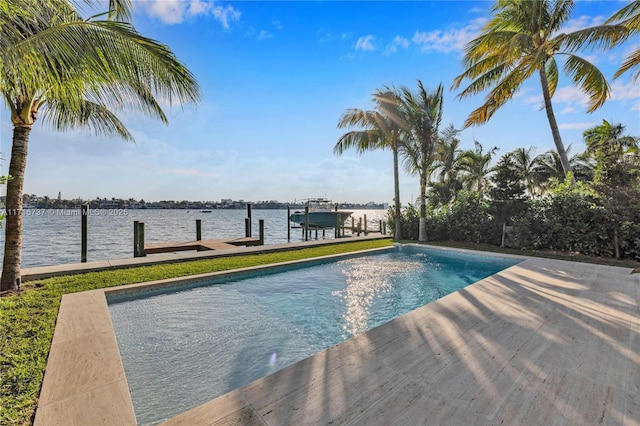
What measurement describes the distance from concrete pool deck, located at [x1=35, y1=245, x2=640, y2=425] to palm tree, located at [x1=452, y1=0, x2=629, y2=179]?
8129 millimetres

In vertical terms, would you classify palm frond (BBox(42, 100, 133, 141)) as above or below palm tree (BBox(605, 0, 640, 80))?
below

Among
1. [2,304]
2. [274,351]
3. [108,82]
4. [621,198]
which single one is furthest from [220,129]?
[621,198]

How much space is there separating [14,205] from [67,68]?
2.59m

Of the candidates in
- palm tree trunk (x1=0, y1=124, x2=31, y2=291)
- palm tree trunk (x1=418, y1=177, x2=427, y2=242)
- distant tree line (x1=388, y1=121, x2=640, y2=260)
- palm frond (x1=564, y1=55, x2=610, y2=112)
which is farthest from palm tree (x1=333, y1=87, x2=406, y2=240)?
palm tree trunk (x1=0, y1=124, x2=31, y2=291)

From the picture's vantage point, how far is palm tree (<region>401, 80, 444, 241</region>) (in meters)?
11.0

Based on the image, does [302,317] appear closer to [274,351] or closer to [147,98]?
[274,351]

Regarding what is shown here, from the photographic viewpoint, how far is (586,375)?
2.02 meters

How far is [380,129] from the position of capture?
456 inches

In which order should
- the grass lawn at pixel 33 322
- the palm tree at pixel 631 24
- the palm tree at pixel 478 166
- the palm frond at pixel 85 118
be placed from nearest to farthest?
the grass lawn at pixel 33 322 → the palm frond at pixel 85 118 → the palm tree at pixel 631 24 → the palm tree at pixel 478 166

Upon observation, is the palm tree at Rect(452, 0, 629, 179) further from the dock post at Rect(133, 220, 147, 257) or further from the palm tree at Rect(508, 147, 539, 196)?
the palm tree at Rect(508, 147, 539, 196)

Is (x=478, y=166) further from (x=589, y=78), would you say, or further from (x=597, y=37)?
(x=597, y=37)

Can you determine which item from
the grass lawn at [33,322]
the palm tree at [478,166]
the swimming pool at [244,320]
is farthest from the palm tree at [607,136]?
the grass lawn at [33,322]

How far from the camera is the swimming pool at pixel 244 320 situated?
2.47m

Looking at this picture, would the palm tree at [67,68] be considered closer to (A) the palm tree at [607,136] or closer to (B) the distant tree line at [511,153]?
(B) the distant tree line at [511,153]
